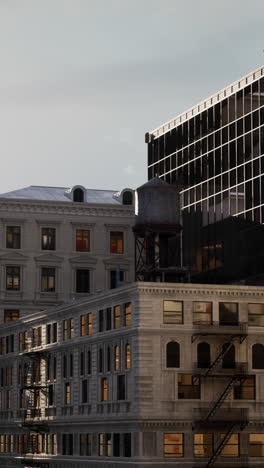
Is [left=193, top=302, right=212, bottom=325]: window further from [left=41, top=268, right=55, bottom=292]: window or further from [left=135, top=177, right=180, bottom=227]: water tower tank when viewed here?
[left=41, top=268, right=55, bottom=292]: window

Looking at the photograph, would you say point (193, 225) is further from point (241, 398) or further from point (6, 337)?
point (241, 398)

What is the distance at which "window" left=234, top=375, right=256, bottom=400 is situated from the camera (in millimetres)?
88062

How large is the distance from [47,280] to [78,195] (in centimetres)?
1091

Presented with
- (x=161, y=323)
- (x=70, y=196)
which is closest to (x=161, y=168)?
(x=70, y=196)

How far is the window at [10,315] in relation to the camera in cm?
13125

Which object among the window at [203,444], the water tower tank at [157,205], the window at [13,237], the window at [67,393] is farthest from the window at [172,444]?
the window at [13,237]

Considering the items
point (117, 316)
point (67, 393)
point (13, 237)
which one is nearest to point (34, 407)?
point (67, 393)

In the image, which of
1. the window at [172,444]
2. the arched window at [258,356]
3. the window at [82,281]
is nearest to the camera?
the window at [172,444]

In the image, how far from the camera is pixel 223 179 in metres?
121

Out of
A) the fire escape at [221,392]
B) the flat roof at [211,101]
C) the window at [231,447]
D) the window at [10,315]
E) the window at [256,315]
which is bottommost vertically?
the window at [231,447]

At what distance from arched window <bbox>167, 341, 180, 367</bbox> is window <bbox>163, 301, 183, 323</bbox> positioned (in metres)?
1.71

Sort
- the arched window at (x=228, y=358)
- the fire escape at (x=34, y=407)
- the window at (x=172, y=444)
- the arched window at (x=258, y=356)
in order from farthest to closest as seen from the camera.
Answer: the fire escape at (x=34, y=407) → the arched window at (x=258, y=356) → the arched window at (x=228, y=358) → the window at (x=172, y=444)

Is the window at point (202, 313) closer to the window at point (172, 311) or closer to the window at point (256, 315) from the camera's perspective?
the window at point (172, 311)

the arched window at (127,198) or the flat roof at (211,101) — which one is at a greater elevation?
the flat roof at (211,101)
